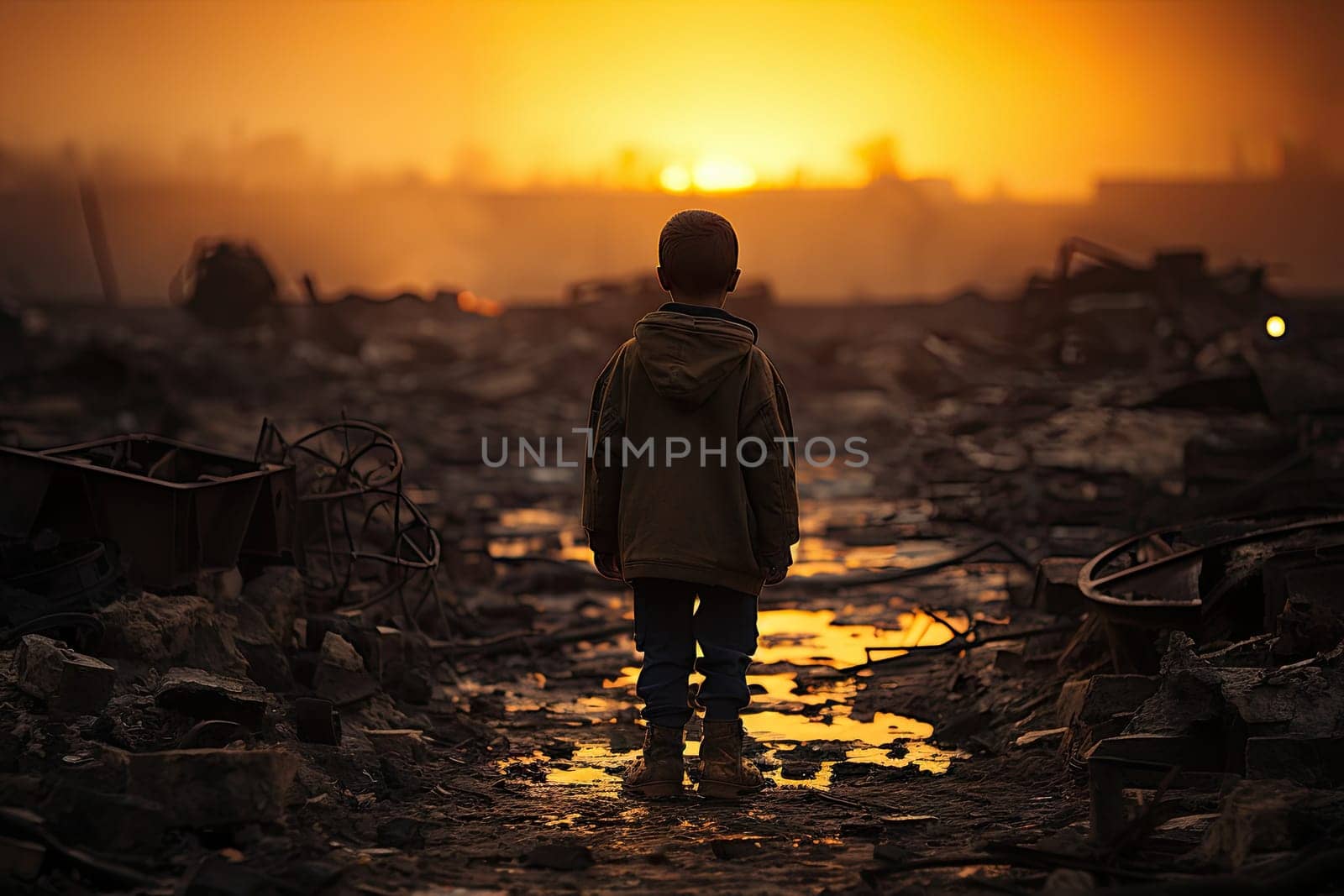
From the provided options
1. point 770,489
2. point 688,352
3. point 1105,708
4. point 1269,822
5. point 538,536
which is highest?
point 688,352

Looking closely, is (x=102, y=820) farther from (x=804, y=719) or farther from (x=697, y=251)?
(x=804, y=719)

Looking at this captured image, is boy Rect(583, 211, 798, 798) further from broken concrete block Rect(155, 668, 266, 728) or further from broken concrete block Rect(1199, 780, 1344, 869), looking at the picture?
broken concrete block Rect(1199, 780, 1344, 869)

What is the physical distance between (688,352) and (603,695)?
2.33 metres

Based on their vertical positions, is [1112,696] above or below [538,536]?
above

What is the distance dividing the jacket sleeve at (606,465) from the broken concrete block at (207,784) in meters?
1.24

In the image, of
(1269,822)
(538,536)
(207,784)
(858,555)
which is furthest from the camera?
(538,536)

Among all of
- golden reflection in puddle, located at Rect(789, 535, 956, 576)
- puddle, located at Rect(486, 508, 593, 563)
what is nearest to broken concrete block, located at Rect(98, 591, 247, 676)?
puddle, located at Rect(486, 508, 593, 563)

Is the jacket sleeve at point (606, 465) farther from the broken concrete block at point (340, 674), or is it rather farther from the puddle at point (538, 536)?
the puddle at point (538, 536)

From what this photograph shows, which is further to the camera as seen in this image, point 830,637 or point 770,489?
point 830,637

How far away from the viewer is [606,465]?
403cm

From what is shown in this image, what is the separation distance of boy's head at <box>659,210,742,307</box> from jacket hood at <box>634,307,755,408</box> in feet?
0.29

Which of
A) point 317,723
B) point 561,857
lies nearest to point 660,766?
point 561,857

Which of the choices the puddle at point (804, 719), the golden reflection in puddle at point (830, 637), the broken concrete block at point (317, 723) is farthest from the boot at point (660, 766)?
the golden reflection in puddle at point (830, 637)

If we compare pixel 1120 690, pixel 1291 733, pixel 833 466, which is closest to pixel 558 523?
pixel 833 466
